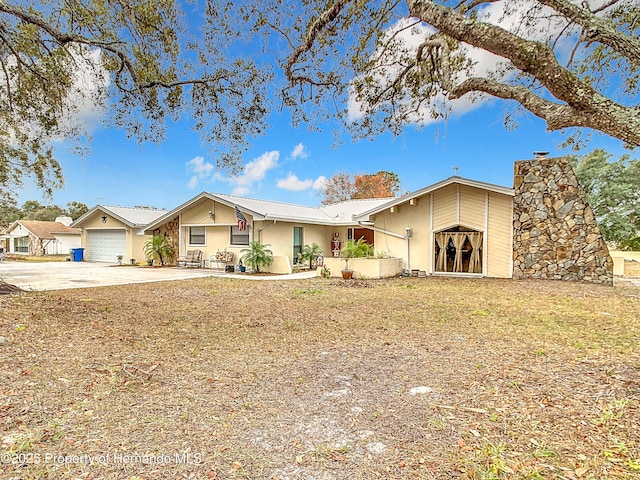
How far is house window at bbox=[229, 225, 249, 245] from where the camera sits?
16.5 meters

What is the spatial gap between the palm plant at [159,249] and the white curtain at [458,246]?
515 inches

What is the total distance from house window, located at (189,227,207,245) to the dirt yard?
435 inches

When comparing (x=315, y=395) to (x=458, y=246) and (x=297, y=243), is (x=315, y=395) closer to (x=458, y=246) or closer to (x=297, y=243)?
(x=458, y=246)

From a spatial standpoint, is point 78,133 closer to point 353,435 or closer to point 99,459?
point 99,459

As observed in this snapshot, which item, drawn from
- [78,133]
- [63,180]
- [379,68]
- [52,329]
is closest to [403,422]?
[52,329]

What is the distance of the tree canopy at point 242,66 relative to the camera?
6.38 metres

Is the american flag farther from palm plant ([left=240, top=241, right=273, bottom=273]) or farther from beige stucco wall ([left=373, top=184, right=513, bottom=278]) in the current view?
beige stucco wall ([left=373, top=184, right=513, bottom=278])

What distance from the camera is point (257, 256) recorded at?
1527 centimetres

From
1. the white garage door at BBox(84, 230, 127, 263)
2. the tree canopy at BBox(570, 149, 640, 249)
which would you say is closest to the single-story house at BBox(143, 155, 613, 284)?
the white garage door at BBox(84, 230, 127, 263)

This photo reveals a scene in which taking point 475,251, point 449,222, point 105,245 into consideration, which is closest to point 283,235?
point 449,222

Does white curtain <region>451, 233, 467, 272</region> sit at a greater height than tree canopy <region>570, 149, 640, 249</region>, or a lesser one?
lesser

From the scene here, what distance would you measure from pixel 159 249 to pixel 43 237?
19686mm

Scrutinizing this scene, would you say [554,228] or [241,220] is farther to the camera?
[241,220]

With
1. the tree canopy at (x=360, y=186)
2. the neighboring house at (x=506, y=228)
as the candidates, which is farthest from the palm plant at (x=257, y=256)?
the tree canopy at (x=360, y=186)
